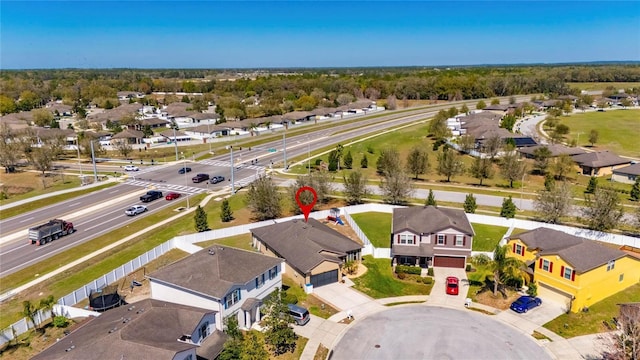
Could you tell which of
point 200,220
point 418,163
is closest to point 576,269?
point 200,220

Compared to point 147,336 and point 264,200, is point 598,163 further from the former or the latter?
point 147,336

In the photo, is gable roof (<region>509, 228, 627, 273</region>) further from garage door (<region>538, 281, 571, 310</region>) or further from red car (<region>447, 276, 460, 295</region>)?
red car (<region>447, 276, 460, 295</region>)

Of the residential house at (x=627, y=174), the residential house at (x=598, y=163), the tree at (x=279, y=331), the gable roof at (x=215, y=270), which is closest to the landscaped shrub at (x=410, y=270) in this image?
the gable roof at (x=215, y=270)

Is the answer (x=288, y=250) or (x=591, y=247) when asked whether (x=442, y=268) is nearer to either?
(x=591, y=247)

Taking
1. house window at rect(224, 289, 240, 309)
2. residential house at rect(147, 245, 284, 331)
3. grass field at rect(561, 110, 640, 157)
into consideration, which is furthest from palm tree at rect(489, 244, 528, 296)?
grass field at rect(561, 110, 640, 157)

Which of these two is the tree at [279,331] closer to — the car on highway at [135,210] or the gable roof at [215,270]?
the gable roof at [215,270]
